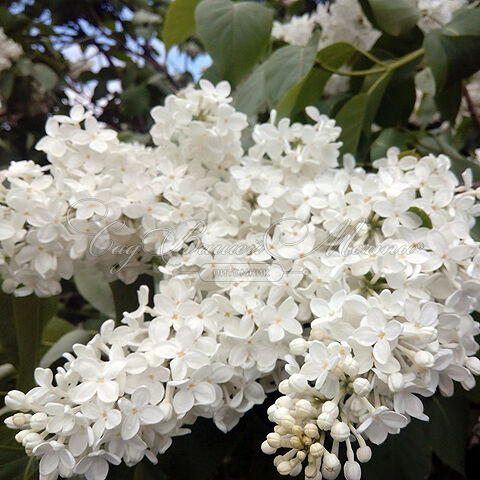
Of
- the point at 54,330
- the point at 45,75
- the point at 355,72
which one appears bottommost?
the point at 54,330

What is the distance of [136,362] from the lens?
47 cm

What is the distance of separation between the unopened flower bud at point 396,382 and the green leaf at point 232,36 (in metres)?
0.51

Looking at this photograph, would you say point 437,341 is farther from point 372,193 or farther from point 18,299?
point 18,299

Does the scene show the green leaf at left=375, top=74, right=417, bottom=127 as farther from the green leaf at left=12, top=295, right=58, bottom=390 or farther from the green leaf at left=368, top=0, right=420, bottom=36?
the green leaf at left=12, top=295, right=58, bottom=390

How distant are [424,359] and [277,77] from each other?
20.1 inches

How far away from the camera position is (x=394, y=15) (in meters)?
0.80

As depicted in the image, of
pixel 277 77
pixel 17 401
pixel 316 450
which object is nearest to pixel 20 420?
pixel 17 401

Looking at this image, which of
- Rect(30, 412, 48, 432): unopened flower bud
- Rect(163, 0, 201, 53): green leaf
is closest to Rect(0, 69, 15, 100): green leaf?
Rect(163, 0, 201, 53): green leaf

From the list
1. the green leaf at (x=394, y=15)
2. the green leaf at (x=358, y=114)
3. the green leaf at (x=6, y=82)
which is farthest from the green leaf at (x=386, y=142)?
the green leaf at (x=6, y=82)

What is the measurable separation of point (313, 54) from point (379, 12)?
117mm

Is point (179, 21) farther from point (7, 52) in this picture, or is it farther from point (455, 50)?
point (7, 52)

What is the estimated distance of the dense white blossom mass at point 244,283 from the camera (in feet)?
1.45

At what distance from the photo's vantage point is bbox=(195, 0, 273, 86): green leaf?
78 cm

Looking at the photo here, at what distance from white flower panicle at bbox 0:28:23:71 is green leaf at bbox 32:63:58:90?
10cm
